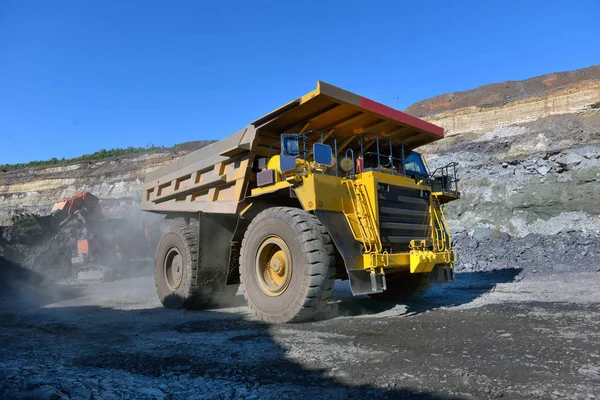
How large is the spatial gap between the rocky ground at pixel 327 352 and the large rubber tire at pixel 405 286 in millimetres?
234

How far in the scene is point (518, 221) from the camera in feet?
48.2

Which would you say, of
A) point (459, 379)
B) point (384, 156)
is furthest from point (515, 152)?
point (459, 379)

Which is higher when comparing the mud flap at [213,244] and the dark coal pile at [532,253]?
the mud flap at [213,244]

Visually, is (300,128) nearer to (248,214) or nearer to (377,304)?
(248,214)

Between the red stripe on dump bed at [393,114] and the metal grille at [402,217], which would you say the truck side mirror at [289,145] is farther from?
the metal grille at [402,217]

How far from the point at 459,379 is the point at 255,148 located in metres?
4.21

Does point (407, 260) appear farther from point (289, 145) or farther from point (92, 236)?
point (92, 236)

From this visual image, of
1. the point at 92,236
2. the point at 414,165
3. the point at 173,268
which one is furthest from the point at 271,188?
the point at 92,236

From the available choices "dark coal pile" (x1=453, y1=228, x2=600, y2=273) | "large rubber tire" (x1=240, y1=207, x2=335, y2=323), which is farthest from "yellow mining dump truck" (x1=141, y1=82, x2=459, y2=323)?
"dark coal pile" (x1=453, y1=228, x2=600, y2=273)

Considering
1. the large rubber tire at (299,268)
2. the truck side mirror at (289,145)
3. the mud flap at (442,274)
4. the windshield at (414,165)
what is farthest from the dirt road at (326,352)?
the truck side mirror at (289,145)

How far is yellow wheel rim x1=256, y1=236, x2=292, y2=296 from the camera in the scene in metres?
5.35

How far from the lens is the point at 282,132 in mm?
6344

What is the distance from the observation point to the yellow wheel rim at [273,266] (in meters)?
5.35

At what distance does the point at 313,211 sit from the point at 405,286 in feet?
8.60
